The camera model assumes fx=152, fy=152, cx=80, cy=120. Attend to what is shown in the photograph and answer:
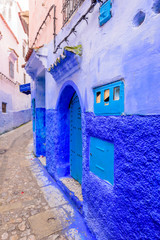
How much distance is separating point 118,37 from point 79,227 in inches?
108

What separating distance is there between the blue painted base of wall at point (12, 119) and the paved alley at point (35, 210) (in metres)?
7.51

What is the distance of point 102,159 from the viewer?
200 cm

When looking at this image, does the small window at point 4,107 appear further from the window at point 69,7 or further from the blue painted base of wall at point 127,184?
the blue painted base of wall at point 127,184

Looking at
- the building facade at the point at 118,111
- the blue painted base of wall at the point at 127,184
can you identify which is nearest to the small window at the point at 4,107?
the building facade at the point at 118,111

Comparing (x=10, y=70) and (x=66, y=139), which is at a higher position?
(x=10, y=70)

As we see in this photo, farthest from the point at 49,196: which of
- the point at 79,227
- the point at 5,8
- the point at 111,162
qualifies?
the point at 5,8

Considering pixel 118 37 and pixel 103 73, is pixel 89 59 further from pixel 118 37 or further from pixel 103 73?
pixel 118 37

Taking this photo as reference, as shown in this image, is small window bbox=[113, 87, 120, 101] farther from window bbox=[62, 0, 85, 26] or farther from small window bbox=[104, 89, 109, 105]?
window bbox=[62, 0, 85, 26]

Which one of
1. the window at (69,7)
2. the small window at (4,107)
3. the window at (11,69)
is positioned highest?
the window at (11,69)

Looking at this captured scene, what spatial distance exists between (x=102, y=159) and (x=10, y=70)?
13.1 meters

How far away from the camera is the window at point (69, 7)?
2754 mm

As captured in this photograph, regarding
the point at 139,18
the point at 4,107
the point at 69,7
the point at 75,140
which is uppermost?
the point at 69,7

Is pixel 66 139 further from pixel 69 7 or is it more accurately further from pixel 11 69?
pixel 11 69

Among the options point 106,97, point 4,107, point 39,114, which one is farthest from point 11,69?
point 106,97
